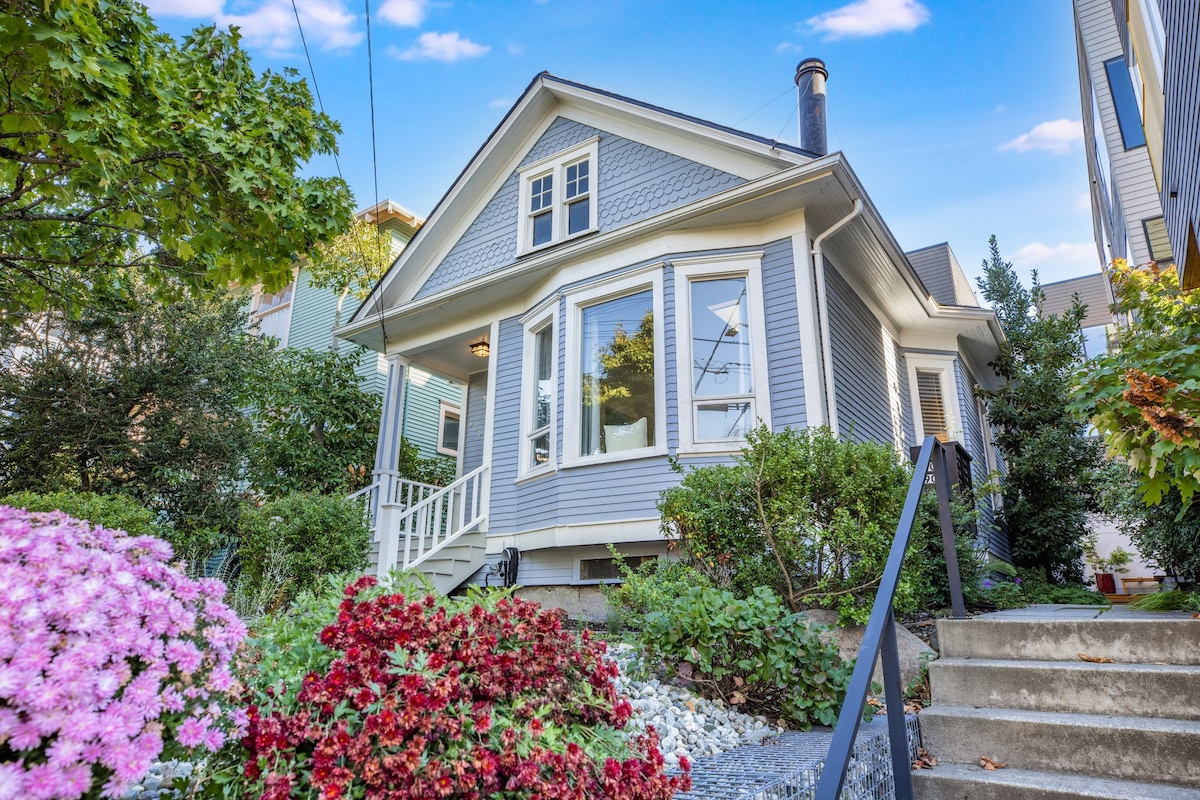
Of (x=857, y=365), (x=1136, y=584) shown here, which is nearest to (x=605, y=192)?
(x=857, y=365)

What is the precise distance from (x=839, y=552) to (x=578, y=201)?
19.5ft

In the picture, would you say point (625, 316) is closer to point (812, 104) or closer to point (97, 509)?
point (812, 104)

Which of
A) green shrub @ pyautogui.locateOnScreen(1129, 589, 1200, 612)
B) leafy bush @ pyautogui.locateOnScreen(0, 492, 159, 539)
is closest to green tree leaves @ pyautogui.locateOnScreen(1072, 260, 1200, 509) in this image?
green shrub @ pyautogui.locateOnScreen(1129, 589, 1200, 612)

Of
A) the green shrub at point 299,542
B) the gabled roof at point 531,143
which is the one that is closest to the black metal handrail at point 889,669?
the gabled roof at point 531,143

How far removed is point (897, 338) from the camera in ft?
33.8

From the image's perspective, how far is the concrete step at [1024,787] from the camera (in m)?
2.28

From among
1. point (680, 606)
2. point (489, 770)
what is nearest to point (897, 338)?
point (680, 606)

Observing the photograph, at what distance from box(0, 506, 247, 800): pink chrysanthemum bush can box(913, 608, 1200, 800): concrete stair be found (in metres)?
2.50

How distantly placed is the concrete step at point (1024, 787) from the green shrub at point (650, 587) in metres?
1.30

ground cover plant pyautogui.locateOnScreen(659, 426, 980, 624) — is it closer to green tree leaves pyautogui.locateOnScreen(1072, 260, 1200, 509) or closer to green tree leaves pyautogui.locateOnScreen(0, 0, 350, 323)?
green tree leaves pyautogui.locateOnScreen(1072, 260, 1200, 509)

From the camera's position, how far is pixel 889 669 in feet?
7.79

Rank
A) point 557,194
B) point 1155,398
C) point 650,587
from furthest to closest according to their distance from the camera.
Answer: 1. point 557,194
2. point 650,587
3. point 1155,398

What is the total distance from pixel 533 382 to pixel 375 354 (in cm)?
674

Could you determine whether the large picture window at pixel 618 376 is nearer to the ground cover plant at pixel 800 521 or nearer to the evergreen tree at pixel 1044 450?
the ground cover plant at pixel 800 521
